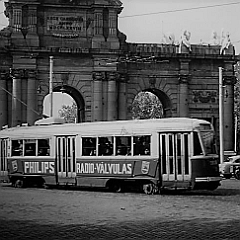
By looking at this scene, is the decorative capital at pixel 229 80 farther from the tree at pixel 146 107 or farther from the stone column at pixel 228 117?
the tree at pixel 146 107

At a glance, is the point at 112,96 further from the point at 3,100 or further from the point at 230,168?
the point at 230,168

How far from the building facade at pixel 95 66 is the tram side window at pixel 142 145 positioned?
20.3m

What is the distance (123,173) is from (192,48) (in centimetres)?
2482

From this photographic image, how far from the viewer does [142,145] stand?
2403 cm

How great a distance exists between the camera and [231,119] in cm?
4772

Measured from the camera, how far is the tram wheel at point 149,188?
2359cm

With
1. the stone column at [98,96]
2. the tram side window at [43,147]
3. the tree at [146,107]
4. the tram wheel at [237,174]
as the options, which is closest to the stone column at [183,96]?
the stone column at [98,96]

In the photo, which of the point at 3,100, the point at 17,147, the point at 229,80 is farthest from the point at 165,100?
the point at 17,147

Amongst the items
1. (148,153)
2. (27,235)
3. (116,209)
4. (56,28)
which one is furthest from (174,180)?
(56,28)

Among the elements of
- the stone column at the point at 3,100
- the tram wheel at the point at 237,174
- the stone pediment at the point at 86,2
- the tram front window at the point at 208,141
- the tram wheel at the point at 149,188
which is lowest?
Answer: the tram wheel at the point at 237,174

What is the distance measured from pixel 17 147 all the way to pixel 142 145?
6459 millimetres

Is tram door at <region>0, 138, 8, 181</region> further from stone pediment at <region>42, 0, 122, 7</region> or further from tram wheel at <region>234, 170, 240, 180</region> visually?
stone pediment at <region>42, 0, 122, 7</region>

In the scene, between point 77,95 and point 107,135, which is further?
point 77,95

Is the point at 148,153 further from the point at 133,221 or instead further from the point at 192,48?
the point at 192,48
